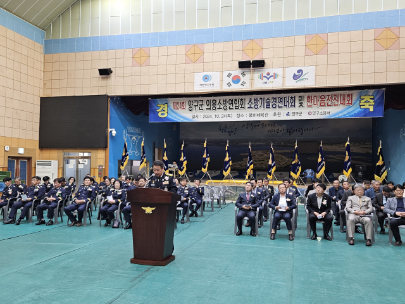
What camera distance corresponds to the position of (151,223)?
14.7 feet

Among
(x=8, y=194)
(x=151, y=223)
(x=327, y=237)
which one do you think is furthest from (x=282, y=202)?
(x=8, y=194)

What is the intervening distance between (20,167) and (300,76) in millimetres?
11627

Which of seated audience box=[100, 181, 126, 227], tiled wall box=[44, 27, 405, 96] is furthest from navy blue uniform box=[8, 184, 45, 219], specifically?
tiled wall box=[44, 27, 405, 96]

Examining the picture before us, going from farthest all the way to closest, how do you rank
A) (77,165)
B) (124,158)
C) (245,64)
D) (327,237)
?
(124,158) < (77,165) < (245,64) < (327,237)

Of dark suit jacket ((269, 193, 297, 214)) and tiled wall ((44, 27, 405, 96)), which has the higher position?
tiled wall ((44, 27, 405, 96))

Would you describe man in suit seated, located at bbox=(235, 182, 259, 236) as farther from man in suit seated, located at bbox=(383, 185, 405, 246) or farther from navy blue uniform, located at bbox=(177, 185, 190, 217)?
man in suit seated, located at bbox=(383, 185, 405, 246)

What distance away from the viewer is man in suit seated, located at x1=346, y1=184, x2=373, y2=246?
6.30 m

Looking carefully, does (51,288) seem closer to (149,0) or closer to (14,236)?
(14,236)

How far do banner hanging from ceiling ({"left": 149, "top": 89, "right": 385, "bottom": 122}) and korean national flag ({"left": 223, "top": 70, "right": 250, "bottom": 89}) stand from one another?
676 millimetres

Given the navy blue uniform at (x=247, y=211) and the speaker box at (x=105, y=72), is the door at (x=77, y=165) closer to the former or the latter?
the speaker box at (x=105, y=72)

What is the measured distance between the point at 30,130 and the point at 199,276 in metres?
12.6

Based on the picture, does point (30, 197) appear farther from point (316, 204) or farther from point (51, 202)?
point (316, 204)

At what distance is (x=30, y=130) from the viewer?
46.8ft

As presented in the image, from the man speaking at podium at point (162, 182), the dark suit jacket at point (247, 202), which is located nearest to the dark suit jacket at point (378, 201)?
the dark suit jacket at point (247, 202)
